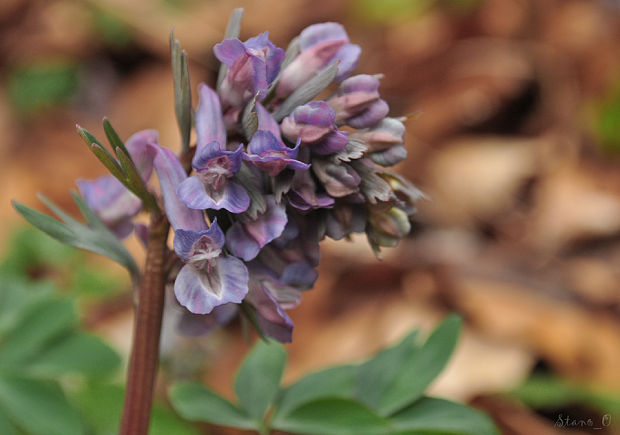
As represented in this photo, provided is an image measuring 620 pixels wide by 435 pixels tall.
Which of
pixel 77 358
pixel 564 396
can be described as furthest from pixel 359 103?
pixel 564 396

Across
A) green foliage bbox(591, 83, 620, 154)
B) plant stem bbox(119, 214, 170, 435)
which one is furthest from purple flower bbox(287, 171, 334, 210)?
green foliage bbox(591, 83, 620, 154)

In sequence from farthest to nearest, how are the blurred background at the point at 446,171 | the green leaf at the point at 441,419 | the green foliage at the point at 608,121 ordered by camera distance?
the green foliage at the point at 608,121, the blurred background at the point at 446,171, the green leaf at the point at 441,419

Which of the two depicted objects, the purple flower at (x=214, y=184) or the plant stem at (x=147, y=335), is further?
the plant stem at (x=147, y=335)

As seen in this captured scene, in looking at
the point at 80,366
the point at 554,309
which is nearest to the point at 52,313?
the point at 80,366

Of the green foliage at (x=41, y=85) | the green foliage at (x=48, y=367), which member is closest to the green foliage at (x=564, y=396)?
the green foliage at (x=48, y=367)

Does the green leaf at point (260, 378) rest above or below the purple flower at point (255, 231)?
below

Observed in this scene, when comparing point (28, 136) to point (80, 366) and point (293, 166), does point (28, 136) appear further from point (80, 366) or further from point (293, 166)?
point (293, 166)

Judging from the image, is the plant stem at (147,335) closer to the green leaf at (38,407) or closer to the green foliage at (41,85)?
the green leaf at (38,407)

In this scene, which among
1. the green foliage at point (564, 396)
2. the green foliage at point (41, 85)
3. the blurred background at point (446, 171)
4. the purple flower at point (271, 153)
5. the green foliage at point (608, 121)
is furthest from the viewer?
the green foliage at point (41, 85)
